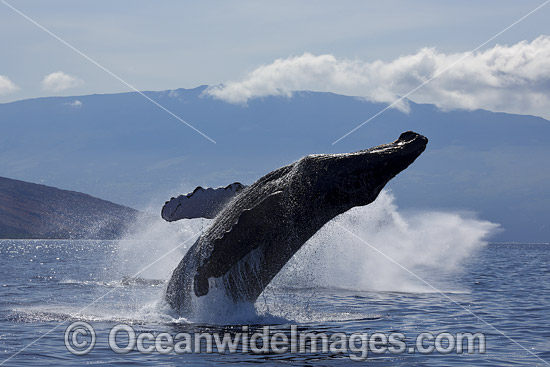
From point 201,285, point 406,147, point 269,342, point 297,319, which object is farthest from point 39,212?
point 406,147

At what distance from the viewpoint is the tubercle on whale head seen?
1071 centimetres

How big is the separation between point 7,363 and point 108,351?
1.33 metres

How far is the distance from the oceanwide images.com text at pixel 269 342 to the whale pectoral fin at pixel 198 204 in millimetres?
2165

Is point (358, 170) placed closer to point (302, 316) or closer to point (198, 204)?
point (198, 204)

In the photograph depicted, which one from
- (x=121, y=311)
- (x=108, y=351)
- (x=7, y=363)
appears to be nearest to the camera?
(x=7, y=363)

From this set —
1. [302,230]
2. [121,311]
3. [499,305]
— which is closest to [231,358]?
[302,230]

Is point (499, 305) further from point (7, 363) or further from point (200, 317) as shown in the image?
point (7, 363)

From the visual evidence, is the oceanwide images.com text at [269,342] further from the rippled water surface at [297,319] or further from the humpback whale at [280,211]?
the humpback whale at [280,211]

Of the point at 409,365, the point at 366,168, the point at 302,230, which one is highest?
the point at 366,168

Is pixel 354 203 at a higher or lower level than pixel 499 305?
higher

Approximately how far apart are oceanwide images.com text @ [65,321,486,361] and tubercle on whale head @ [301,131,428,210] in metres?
2.10

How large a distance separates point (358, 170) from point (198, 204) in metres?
3.45

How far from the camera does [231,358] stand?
374 inches

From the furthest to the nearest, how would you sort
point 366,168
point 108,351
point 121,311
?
point 121,311, point 366,168, point 108,351
